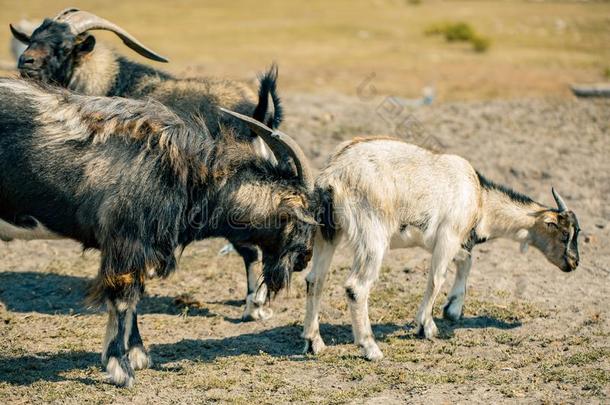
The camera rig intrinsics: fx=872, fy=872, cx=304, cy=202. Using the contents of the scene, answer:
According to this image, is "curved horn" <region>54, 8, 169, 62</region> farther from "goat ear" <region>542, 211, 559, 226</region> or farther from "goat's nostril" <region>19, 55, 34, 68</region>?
"goat ear" <region>542, 211, 559, 226</region>

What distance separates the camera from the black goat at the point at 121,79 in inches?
342

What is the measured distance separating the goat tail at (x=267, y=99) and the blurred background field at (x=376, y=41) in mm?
10470

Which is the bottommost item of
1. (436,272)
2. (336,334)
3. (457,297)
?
(336,334)

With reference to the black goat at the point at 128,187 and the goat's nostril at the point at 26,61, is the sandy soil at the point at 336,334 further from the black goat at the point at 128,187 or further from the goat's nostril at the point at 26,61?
the goat's nostril at the point at 26,61

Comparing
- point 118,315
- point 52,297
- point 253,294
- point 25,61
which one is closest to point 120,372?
point 118,315

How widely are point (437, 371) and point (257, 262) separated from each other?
2.47 meters

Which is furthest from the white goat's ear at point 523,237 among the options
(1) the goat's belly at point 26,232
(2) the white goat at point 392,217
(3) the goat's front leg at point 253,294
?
(1) the goat's belly at point 26,232

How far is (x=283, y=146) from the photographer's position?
23.1 feet

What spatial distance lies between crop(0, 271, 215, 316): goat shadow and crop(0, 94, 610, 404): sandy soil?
0.02 m

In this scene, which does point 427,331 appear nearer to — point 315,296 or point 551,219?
point 315,296

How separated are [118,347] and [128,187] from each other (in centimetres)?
127

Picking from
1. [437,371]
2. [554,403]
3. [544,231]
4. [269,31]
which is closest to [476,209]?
[544,231]

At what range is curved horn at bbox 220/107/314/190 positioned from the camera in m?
6.92

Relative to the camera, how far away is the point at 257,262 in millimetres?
8820
